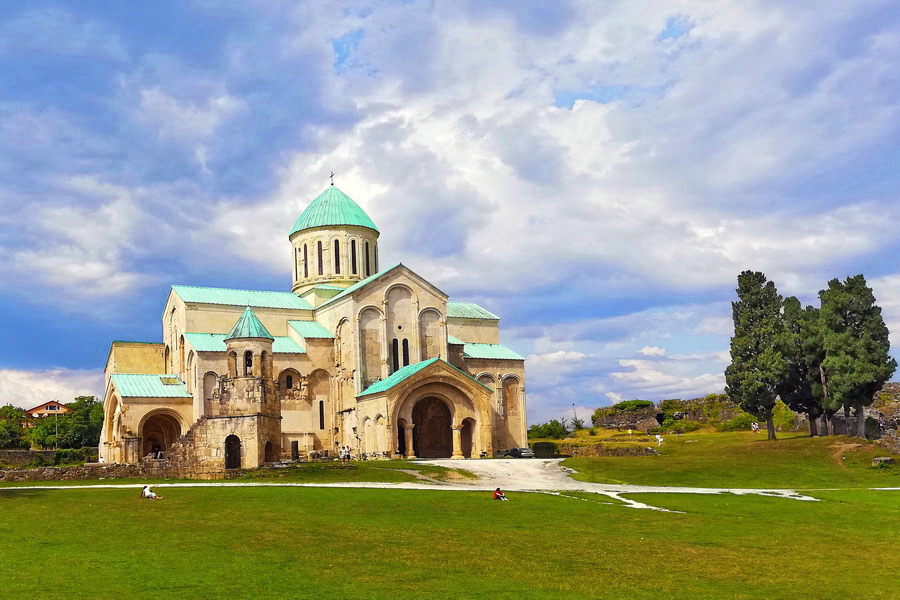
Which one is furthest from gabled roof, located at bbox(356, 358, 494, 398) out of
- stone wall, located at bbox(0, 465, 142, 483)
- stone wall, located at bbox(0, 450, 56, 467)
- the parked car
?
stone wall, located at bbox(0, 450, 56, 467)

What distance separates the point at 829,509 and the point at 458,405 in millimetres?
25567

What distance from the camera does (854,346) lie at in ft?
146

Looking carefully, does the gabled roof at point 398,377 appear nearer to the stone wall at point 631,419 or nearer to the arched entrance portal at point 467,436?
the arched entrance portal at point 467,436

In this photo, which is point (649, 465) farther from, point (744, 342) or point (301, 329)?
point (301, 329)

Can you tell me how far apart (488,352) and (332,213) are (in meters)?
14.2

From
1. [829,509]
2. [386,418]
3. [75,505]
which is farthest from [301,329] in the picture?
[829,509]

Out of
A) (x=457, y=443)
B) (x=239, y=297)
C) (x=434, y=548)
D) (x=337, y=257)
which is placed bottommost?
(x=434, y=548)

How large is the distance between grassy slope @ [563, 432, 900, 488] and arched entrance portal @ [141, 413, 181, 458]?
24928 millimetres

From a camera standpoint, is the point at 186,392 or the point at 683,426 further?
the point at 683,426

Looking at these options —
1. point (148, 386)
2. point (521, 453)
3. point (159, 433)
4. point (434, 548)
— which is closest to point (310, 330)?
point (148, 386)

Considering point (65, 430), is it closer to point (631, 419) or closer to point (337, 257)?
point (337, 257)

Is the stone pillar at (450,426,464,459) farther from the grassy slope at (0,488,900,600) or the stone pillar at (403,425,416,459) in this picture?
the grassy slope at (0,488,900,600)

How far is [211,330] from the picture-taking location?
166 ft

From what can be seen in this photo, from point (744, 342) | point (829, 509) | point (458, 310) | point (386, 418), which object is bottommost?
point (829, 509)
